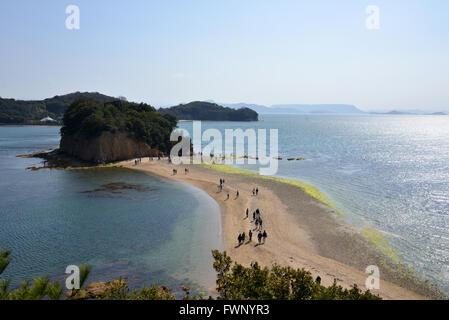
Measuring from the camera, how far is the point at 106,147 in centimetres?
6350

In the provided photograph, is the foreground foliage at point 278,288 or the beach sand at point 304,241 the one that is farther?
the beach sand at point 304,241

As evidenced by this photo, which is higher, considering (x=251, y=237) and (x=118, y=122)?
(x=118, y=122)

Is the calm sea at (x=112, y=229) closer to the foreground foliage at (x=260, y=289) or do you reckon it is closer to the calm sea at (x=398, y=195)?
the foreground foliage at (x=260, y=289)

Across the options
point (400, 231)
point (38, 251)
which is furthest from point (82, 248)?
point (400, 231)

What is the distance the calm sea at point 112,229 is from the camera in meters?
21.9

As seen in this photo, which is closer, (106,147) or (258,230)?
(258,230)

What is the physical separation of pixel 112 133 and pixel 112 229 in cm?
3910

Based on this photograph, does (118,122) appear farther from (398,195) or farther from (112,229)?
(398,195)

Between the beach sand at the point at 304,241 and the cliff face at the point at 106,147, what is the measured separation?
2972 centimetres

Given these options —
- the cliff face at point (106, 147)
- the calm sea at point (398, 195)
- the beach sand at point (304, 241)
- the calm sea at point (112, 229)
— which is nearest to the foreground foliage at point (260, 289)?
the calm sea at point (112, 229)

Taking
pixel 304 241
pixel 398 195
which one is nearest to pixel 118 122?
pixel 304 241

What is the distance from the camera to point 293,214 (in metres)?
34.1
